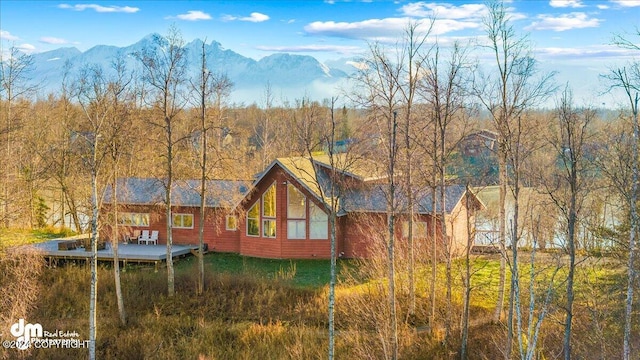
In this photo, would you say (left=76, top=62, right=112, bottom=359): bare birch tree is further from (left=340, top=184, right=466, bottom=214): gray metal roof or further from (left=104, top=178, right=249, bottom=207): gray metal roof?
(left=340, top=184, right=466, bottom=214): gray metal roof

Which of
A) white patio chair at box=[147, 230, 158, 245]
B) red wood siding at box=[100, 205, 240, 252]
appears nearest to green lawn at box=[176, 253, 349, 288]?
red wood siding at box=[100, 205, 240, 252]

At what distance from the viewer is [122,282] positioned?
20969 mm

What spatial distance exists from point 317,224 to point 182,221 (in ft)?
24.8

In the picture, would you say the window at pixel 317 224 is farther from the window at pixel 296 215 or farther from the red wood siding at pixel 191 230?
the red wood siding at pixel 191 230

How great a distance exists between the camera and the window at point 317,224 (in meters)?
25.0

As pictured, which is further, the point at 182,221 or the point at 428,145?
the point at 182,221

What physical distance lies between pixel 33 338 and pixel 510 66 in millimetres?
17226

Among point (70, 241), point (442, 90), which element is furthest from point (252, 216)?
point (442, 90)

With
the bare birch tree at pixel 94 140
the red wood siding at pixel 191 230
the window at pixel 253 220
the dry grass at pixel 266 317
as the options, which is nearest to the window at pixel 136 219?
the red wood siding at pixel 191 230

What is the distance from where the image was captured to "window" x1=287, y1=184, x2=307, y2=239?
82.2 feet

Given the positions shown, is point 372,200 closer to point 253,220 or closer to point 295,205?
point 295,205

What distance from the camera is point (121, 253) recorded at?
79.8 ft

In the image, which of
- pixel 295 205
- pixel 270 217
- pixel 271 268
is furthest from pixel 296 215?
pixel 271 268

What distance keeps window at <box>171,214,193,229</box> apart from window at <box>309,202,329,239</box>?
673 centimetres
